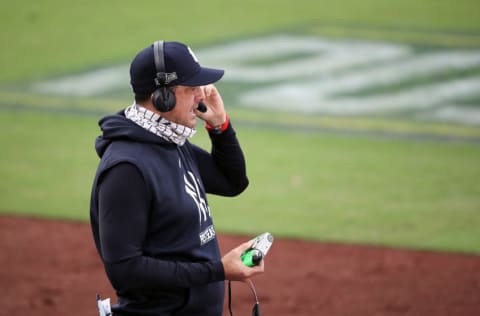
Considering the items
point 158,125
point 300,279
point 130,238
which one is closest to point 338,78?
point 300,279

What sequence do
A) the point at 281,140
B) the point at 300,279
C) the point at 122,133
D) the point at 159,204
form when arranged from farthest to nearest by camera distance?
the point at 281,140 < the point at 300,279 < the point at 122,133 < the point at 159,204

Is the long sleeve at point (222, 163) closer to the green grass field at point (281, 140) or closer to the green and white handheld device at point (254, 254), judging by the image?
the green and white handheld device at point (254, 254)

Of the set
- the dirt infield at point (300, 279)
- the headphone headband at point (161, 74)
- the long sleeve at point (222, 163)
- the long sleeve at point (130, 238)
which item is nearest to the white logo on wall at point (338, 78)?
the dirt infield at point (300, 279)

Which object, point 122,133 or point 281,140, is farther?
point 281,140

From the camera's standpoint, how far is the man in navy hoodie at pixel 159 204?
12.0 ft

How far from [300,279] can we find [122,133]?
3643mm

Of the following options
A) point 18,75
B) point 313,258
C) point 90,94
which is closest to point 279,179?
point 313,258

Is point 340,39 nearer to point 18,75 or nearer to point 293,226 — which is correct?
point 18,75

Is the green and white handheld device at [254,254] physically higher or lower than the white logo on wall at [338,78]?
higher

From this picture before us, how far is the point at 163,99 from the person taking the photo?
377 cm

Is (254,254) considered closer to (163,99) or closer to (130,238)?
(130,238)

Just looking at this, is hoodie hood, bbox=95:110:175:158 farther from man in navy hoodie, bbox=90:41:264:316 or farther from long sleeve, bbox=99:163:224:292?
long sleeve, bbox=99:163:224:292

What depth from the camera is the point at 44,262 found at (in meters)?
7.54

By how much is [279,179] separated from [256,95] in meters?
2.59
